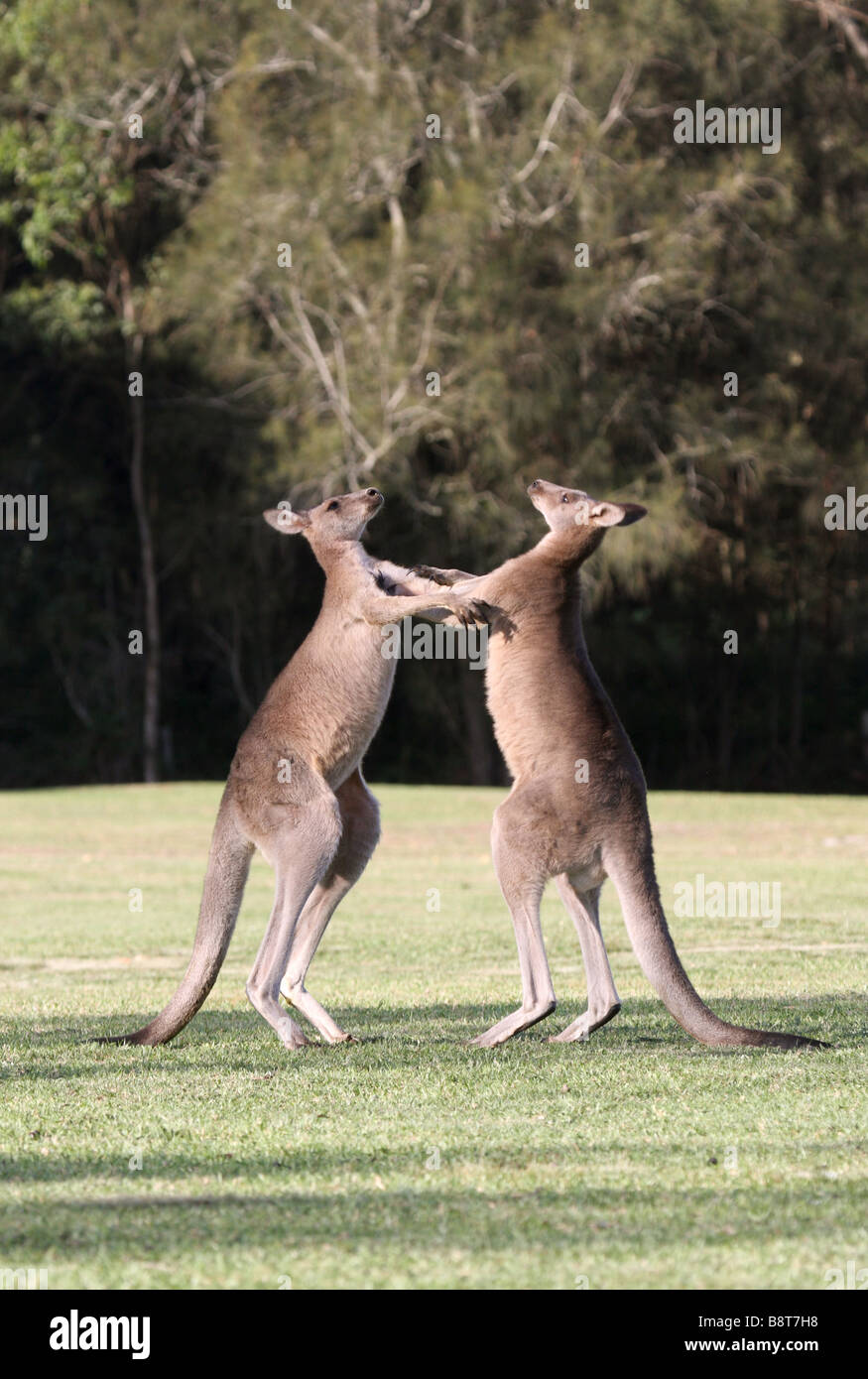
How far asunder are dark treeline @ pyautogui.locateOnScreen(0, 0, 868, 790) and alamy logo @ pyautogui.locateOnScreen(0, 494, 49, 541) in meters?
0.51

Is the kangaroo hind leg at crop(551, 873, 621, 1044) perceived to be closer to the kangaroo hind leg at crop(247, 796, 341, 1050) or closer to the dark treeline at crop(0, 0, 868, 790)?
the kangaroo hind leg at crop(247, 796, 341, 1050)

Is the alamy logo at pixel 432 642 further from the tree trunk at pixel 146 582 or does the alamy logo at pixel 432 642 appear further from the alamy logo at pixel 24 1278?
the tree trunk at pixel 146 582

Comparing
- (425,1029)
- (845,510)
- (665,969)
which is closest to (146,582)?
(845,510)

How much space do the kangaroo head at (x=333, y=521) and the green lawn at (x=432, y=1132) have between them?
1.88 meters

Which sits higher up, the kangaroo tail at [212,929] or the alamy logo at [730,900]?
the kangaroo tail at [212,929]

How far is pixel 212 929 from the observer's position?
6422 millimetres

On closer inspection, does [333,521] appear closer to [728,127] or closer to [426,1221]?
[426,1221]

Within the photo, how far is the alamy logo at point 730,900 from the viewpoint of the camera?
12.7 metres

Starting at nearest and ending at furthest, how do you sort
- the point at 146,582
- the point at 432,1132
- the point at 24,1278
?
the point at 24,1278 → the point at 432,1132 → the point at 146,582

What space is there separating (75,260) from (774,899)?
19.8 m

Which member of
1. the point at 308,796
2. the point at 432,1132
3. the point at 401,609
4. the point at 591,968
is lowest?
the point at 432,1132

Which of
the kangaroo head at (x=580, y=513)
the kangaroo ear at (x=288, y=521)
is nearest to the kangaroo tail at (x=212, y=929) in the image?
the kangaroo ear at (x=288, y=521)

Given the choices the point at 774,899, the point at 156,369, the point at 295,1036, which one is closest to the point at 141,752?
the point at 156,369

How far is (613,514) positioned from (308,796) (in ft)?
4.85
